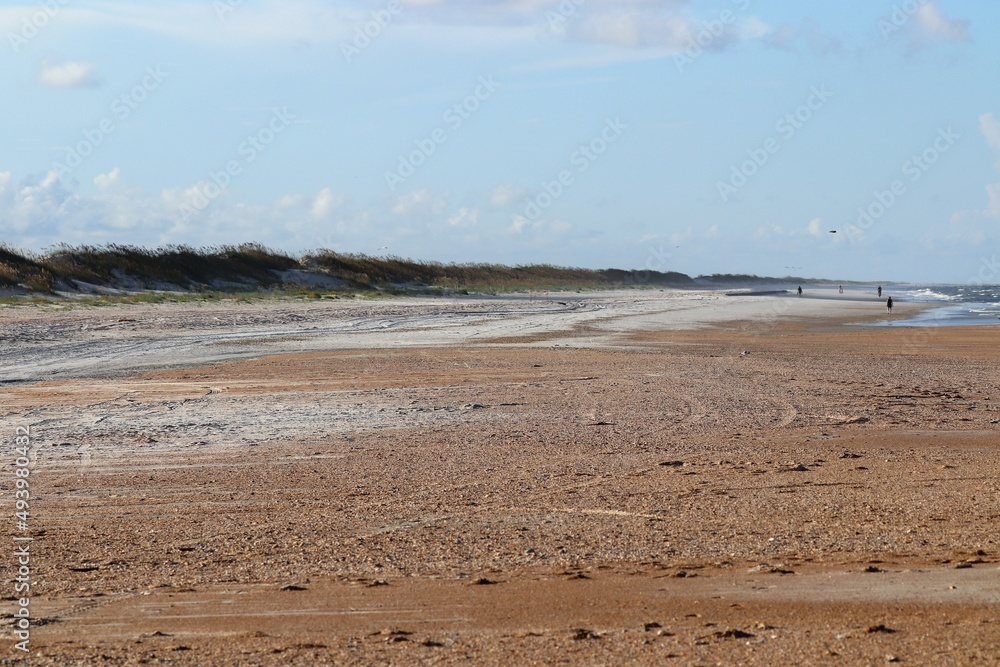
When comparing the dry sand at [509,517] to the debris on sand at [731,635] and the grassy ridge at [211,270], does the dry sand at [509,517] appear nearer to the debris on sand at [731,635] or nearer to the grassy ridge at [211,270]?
the debris on sand at [731,635]

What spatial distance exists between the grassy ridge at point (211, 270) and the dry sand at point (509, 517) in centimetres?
3079

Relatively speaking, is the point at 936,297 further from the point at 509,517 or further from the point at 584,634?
the point at 584,634

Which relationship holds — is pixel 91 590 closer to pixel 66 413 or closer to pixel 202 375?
pixel 66 413

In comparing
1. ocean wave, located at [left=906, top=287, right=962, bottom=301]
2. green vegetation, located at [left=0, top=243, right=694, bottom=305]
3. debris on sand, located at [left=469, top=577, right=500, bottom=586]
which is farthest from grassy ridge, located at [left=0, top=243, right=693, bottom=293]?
debris on sand, located at [left=469, top=577, right=500, bottom=586]

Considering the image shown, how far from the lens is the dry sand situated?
458 cm

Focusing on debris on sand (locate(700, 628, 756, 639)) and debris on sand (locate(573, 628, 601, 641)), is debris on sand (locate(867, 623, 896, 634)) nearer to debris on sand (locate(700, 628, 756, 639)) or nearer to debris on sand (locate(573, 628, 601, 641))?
debris on sand (locate(700, 628, 756, 639))

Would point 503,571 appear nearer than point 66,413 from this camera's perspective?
Yes

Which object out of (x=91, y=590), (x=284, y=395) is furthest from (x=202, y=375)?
(x=91, y=590)

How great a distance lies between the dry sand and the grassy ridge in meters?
30.8

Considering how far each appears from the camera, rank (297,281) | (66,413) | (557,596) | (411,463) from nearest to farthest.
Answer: (557,596) < (411,463) < (66,413) < (297,281)

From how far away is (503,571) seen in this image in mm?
5543

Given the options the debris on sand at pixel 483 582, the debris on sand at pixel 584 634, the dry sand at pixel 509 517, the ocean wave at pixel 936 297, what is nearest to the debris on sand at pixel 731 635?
the dry sand at pixel 509 517

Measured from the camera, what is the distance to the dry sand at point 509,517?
4.58 m

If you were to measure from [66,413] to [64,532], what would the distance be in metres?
5.39
